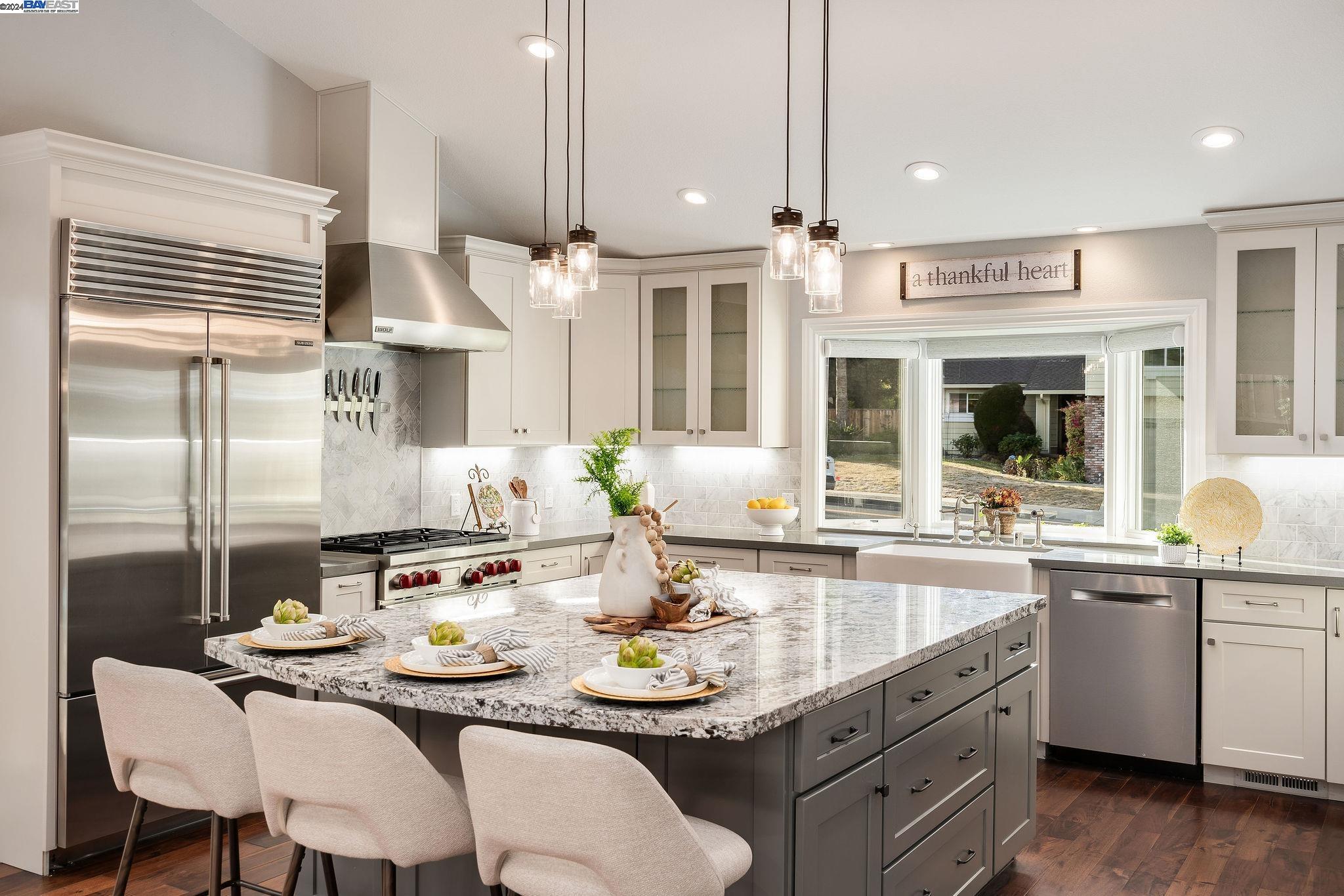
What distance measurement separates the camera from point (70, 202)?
350cm

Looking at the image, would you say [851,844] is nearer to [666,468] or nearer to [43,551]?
[43,551]

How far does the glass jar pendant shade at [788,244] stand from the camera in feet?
8.38

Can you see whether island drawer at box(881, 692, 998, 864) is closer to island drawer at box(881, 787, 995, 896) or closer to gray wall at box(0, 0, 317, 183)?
island drawer at box(881, 787, 995, 896)

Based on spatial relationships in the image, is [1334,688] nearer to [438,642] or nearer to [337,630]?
[438,642]

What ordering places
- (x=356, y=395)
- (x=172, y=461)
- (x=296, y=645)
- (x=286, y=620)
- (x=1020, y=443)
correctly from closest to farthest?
(x=296, y=645) → (x=286, y=620) → (x=172, y=461) → (x=356, y=395) → (x=1020, y=443)

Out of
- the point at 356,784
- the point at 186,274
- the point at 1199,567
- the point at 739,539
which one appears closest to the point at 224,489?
the point at 186,274

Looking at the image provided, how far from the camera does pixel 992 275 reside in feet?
18.3

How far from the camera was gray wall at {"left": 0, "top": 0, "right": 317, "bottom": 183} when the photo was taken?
12.1ft

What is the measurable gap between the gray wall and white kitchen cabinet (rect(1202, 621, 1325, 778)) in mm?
4551

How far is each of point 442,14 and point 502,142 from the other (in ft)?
3.37

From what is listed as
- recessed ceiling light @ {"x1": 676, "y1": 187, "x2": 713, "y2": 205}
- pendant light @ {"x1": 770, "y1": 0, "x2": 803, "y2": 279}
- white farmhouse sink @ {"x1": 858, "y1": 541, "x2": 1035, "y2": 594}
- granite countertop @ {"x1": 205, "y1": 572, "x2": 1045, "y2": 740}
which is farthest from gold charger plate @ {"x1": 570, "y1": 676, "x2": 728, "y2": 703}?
recessed ceiling light @ {"x1": 676, "y1": 187, "x2": 713, "y2": 205}

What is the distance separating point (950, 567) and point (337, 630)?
9.78 ft

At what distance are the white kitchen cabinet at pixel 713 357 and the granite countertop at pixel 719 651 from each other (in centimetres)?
214

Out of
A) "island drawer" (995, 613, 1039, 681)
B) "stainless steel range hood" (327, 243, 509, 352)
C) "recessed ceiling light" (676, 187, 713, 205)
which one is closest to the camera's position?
"island drawer" (995, 613, 1039, 681)
